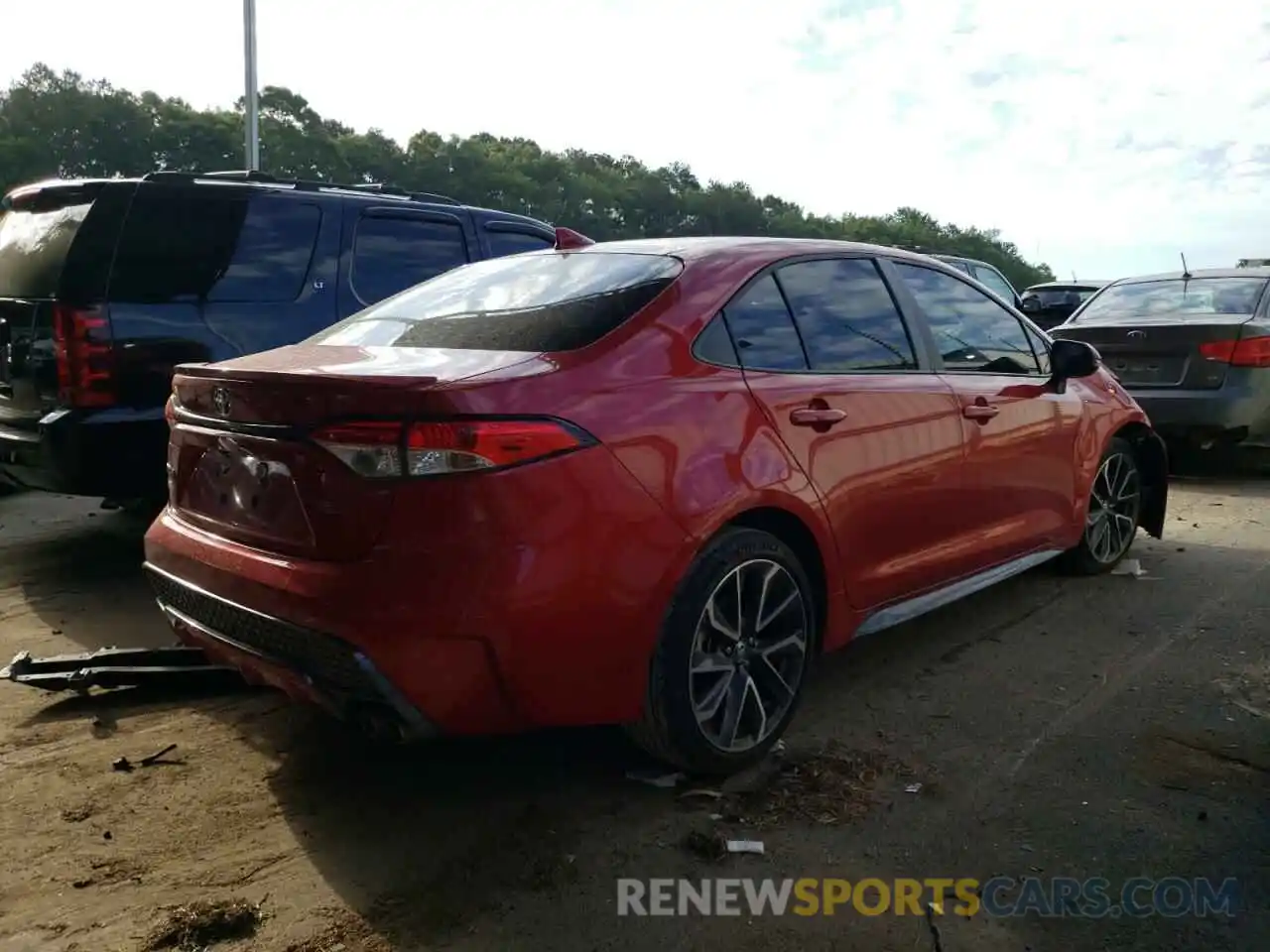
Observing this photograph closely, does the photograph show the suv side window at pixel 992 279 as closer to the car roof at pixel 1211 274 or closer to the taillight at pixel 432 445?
the car roof at pixel 1211 274

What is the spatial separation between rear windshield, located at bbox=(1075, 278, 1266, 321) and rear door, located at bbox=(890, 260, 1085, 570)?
13.0 feet

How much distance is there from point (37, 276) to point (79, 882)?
10.8 ft

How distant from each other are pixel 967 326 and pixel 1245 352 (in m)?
4.31

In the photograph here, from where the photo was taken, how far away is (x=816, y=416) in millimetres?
3371

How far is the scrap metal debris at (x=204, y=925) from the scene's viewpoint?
238cm

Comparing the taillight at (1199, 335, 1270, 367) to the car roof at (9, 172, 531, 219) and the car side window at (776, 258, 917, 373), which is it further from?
the car roof at (9, 172, 531, 219)

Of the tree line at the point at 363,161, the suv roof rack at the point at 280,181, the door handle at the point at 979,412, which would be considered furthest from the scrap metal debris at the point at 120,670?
the tree line at the point at 363,161

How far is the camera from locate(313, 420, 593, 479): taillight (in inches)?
100

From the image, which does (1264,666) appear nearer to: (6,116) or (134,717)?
(134,717)

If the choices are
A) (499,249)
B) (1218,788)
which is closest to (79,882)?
(1218,788)

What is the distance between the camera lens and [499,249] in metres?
7.01

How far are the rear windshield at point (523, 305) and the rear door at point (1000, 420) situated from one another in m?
1.35

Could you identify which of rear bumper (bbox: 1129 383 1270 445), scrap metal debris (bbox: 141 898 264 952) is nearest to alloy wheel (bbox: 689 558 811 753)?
scrap metal debris (bbox: 141 898 264 952)

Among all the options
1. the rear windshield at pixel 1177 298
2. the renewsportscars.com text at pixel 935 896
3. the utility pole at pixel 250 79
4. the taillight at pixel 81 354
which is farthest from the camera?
the utility pole at pixel 250 79
